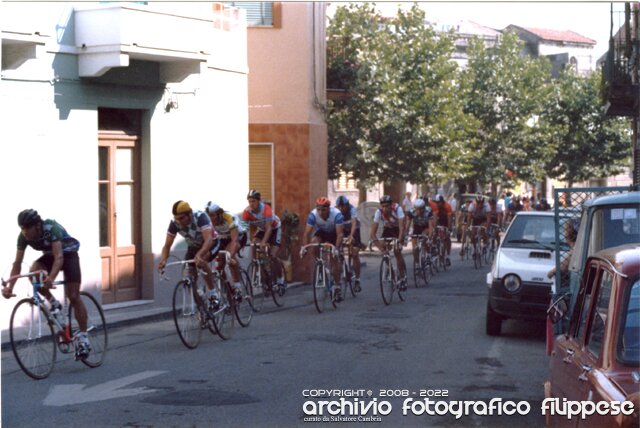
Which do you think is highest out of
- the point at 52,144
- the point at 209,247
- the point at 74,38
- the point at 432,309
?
the point at 74,38

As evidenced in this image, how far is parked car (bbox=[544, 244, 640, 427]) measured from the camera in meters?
4.50

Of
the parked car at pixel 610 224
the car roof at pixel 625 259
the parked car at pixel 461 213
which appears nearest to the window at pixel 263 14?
the parked car at pixel 610 224

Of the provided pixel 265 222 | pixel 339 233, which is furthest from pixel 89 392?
pixel 265 222

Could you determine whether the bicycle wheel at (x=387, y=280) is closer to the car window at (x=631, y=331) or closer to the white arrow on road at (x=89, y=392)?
the white arrow on road at (x=89, y=392)

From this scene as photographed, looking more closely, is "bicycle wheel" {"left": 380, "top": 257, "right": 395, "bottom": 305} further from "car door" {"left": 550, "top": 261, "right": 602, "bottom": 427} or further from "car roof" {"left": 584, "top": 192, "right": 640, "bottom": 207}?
"car door" {"left": 550, "top": 261, "right": 602, "bottom": 427}

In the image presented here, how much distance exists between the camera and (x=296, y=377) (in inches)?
401

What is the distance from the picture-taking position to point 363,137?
113ft

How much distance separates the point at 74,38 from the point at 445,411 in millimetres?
9155

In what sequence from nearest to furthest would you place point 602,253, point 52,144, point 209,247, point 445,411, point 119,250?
1. point 602,253
2. point 445,411
3. point 209,247
4. point 52,144
5. point 119,250


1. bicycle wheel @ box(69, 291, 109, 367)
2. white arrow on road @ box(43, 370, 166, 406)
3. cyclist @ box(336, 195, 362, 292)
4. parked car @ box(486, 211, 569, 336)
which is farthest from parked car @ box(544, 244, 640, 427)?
cyclist @ box(336, 195, 362, 292)

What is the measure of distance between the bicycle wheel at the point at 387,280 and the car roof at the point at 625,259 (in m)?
12.2

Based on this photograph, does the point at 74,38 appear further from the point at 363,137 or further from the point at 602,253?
the point at 363,137

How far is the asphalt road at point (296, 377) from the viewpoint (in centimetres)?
848

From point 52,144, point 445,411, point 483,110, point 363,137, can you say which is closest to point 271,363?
point 445,411
